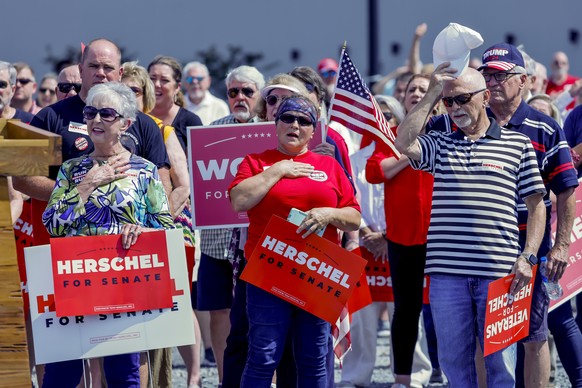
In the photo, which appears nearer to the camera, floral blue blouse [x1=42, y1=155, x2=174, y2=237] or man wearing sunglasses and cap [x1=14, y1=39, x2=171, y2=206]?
floral blue blouse [x1=42, y1=155, x2=174, y2=237]

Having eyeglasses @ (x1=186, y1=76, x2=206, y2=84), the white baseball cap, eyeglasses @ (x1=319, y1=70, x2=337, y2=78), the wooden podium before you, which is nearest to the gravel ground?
eyeglasses @ (x1=186, y1=76, x2=206, y2=84)

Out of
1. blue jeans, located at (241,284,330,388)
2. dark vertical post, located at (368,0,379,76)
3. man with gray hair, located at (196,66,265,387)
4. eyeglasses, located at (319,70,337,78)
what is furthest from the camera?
dark vertical post, located at (368,0,379,76)

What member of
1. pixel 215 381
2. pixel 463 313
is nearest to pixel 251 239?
pixel 463 313

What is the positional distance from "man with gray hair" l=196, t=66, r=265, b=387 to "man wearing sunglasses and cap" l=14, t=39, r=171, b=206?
877mm

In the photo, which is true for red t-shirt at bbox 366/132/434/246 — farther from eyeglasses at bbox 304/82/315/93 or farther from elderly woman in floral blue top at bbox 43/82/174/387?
elderly woman in floral blue top at bbox 43/82/174/387

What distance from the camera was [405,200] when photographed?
7957 mm

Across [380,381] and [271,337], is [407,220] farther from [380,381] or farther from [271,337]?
[271,337]

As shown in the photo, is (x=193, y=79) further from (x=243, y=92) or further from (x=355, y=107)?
(x=355, y=107)

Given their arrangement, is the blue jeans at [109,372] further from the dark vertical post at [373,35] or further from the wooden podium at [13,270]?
the dark vertical post at [373,35]

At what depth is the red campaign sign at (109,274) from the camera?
18.9ft

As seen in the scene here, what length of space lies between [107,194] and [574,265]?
2811 mm

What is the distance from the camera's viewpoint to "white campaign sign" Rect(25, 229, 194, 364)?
19.0 ft

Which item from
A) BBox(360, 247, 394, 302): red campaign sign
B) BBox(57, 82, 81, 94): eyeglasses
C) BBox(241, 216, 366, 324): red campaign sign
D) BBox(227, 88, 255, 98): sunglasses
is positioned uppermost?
BBox(57, 82, 81, 94): eyeglasses

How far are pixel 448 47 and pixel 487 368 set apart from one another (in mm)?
1591
